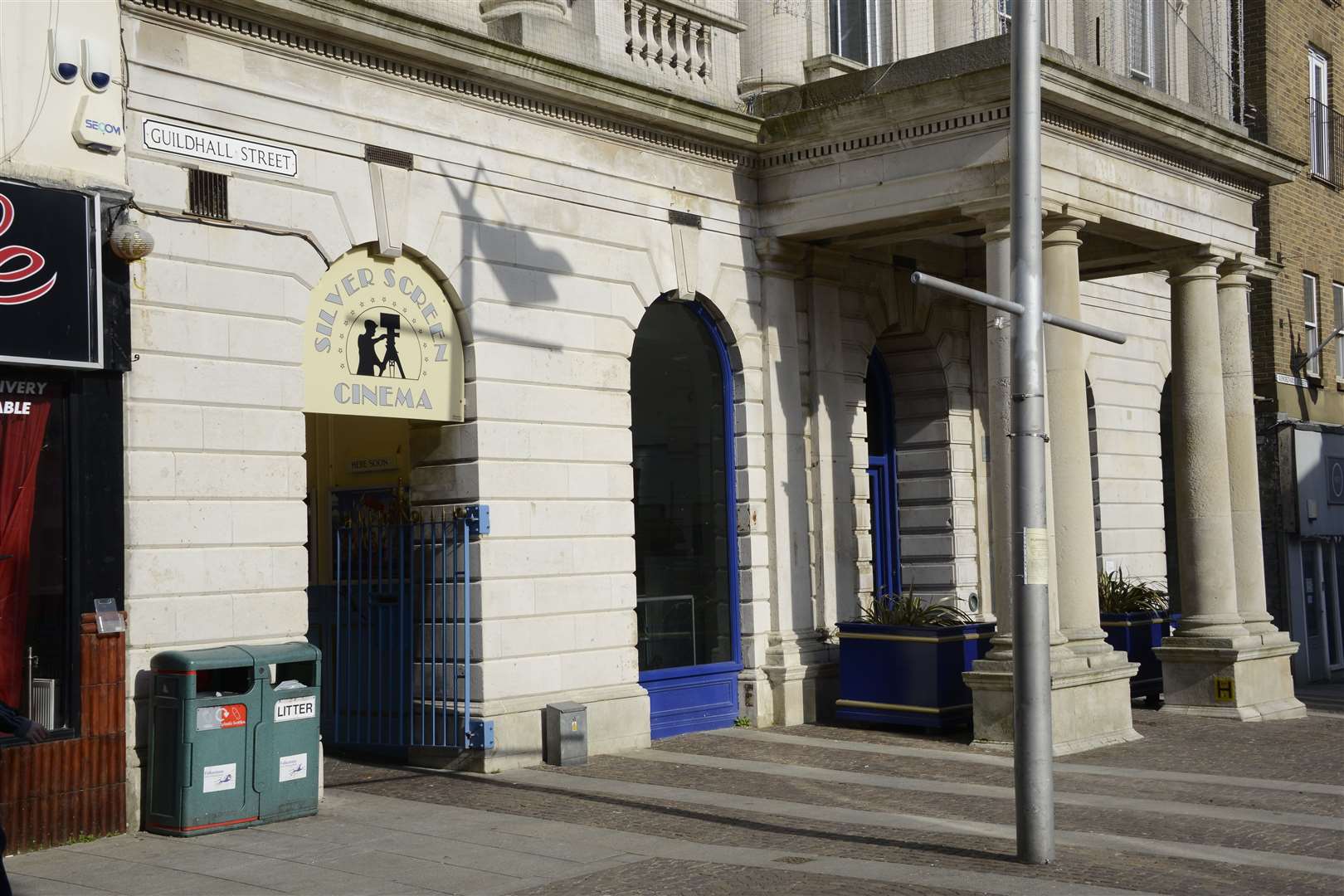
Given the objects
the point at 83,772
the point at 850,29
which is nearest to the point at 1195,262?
the point at 850,29

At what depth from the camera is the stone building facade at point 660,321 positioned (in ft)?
36.9

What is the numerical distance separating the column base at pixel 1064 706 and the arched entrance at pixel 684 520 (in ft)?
8.86

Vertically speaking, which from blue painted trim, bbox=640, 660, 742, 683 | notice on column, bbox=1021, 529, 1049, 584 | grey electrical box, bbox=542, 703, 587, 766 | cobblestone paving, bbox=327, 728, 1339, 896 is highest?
notice on column, bbox=1021, 529, 1049, 584

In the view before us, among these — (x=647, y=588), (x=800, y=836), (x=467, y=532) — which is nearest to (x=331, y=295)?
(x=467, y=532)

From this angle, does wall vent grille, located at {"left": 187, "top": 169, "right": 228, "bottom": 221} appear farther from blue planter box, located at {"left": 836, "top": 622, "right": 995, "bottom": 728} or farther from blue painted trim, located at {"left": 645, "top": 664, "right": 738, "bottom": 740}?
blue planter box, located at {"left": 836, "top": 622, "right": 995, "bottom": 728}

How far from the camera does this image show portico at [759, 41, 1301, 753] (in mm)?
14352

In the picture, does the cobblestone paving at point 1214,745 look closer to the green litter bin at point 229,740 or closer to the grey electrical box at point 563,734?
the grey electrical box at point 563,734

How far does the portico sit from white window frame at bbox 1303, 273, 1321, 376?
4.94 meters

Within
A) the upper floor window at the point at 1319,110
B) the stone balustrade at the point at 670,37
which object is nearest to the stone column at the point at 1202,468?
the stone balustrade at the point at 670,37

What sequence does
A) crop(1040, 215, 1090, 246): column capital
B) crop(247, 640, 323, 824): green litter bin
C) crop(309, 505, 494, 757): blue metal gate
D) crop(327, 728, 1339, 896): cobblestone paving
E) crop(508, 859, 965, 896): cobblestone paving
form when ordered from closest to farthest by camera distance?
crop(508, 859, 965, 896): cobblestone paving
crop(327, 728, 1339, 896): cobblestone paving
crop(247, 640, 323, 824): green litter bin
crop(309, 505, 494, 757): blue metal gate
crop(1040, 215, 1090, 246): column capital

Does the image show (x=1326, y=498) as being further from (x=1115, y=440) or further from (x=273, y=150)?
(x=273, y=150)

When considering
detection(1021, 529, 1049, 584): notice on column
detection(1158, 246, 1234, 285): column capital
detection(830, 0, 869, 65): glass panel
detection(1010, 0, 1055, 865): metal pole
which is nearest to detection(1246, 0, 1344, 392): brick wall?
detection(1158, 246, 1234, 285): column capital

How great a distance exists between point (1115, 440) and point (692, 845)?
1321 cm

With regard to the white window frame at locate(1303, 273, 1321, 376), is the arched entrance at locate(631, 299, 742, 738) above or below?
below
